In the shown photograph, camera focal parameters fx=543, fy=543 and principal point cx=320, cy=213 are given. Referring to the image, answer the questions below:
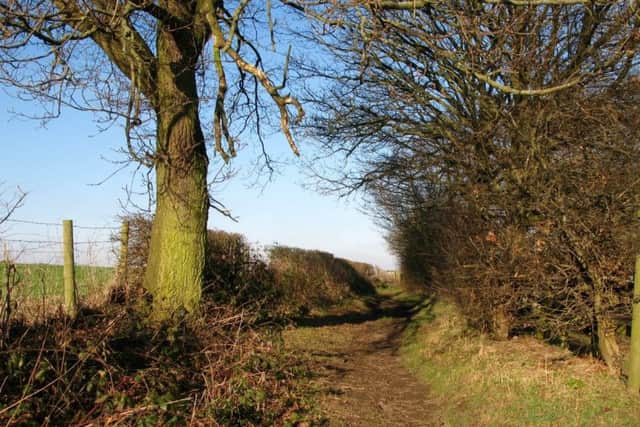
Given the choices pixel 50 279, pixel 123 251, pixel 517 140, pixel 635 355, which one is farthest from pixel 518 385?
pixel 123 251

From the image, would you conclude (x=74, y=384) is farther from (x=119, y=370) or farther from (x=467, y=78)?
(x=467, y=78)

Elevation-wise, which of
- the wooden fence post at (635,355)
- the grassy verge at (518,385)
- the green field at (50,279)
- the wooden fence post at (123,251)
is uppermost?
the wooden fence post at (123,251)

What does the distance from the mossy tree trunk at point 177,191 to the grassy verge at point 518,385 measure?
414cm

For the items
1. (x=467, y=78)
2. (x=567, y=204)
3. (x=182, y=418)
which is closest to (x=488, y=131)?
(x=467, y=78)

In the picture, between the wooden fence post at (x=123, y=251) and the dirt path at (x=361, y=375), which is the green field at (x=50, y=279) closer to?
the wooden fence post at (x=123, y=251)

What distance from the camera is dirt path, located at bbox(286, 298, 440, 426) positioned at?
6.85 meters

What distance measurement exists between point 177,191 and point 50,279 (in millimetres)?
2222

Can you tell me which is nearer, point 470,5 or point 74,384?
point 74,384

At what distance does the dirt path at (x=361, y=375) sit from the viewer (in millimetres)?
6848

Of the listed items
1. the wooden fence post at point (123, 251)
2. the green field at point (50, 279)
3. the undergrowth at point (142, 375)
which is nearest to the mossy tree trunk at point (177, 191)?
the undergrowth at point (142, 375)

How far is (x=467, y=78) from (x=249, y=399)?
25.4ft

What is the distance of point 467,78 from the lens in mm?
10891

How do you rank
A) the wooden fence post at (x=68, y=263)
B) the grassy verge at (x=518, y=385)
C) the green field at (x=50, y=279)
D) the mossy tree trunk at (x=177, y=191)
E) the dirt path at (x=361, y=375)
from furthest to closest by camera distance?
the mossy tree trunk at (x=177, y=191), the wooden fence post at (x=68, y=263), the dirt path at (x=361, y=375), the green field at (x=50, y=279), the grassy verge at (x=518, y=385)

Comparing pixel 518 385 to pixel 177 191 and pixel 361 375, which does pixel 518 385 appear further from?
pixel 177 191
